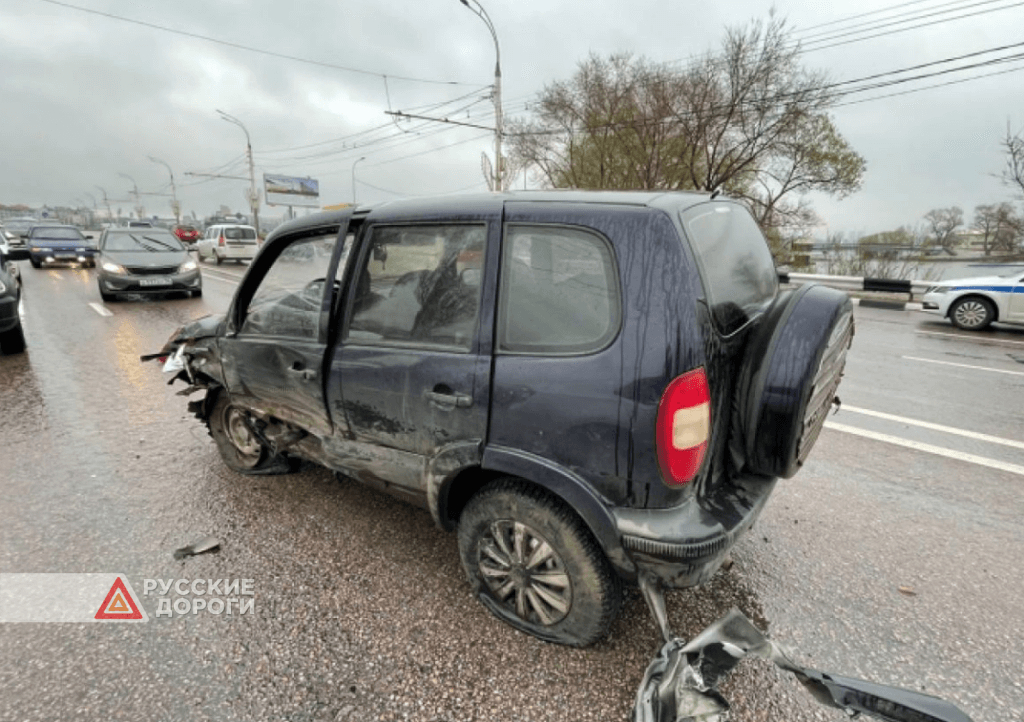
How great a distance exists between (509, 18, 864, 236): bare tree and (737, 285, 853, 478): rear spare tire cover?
24.1 meters

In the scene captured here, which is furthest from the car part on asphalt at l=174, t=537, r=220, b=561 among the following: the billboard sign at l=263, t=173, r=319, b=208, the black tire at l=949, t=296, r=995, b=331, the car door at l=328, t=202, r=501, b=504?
the billboard sign at l=263, t=173, r=319, b=208

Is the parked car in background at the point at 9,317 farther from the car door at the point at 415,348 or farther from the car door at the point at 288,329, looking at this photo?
the car door at the point at 415,348

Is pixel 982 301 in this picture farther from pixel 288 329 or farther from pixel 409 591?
pixel 288 329

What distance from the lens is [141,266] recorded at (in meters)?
10.6

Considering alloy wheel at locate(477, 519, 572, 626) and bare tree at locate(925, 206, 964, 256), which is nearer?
alloy wheel at locate(477, 519, 572, 626)

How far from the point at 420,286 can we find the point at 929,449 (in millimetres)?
4167

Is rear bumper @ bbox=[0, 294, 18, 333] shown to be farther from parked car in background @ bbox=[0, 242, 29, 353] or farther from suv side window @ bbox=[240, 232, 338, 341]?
suv side window @ bbox=[240, 232, 338, 341]

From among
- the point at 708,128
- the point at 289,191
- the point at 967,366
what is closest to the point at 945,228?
the point at 708,128

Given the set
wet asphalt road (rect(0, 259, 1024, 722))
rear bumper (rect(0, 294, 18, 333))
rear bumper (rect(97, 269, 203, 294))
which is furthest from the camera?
rear bumper (rect(97, 269, 203, 294))

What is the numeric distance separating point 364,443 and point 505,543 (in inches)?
33.4

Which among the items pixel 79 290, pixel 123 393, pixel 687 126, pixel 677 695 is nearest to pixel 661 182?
pixel 687 126

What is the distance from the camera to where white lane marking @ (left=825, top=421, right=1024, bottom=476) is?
3.67m

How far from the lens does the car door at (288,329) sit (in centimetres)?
251

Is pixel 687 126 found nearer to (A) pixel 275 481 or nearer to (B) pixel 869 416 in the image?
(B) pixel 869 416
